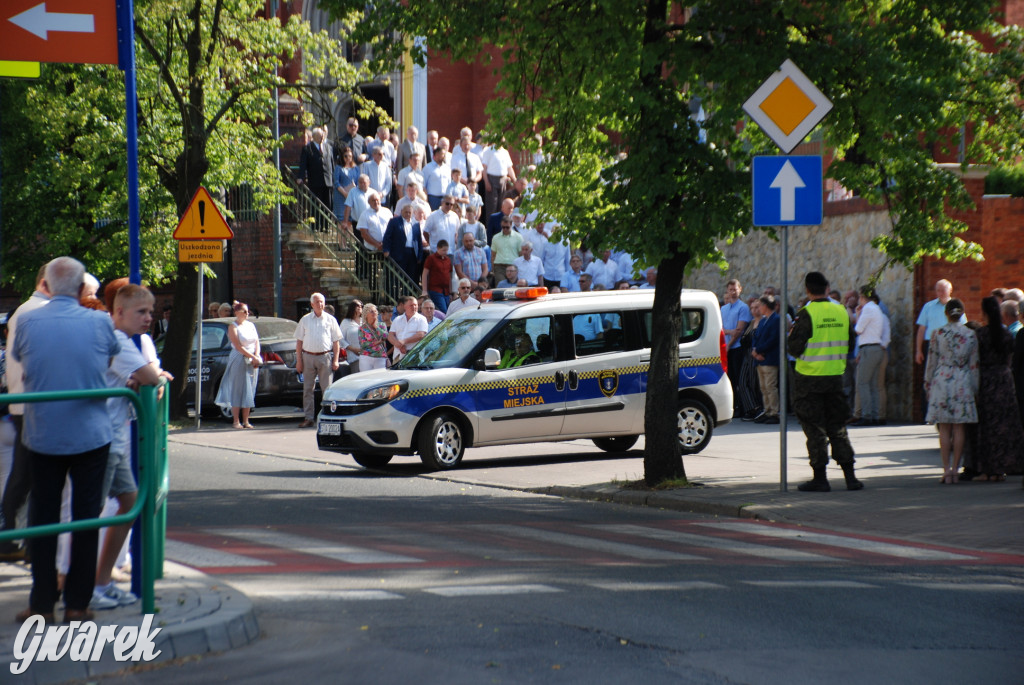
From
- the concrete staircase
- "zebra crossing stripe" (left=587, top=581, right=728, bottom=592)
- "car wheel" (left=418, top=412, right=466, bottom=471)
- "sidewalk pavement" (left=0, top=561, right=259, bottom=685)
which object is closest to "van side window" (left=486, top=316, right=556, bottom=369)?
"car wheel" (left=418, top=412, right=466, bottom=471)

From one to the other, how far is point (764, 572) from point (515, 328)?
7.35 meters

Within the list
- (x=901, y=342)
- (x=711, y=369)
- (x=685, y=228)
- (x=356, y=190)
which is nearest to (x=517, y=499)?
(x=685, y=228)

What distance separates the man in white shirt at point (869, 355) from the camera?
19.6 metres

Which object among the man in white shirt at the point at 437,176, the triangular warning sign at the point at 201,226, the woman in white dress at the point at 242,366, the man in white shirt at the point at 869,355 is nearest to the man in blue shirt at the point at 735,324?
the man in white shirt at the point at 869,355

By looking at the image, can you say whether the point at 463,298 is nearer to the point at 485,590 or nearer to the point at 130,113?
the point at 130,113

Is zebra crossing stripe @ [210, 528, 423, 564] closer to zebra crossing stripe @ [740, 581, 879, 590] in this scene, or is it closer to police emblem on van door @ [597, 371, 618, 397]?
zebra crossing stripe @ [740, 581, 879, 590]

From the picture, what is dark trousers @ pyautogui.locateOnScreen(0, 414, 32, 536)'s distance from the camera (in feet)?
20.5

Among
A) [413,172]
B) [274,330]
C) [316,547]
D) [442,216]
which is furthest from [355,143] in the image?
[316,547]

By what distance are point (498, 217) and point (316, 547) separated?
17173 millimetres

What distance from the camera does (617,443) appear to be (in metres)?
17.0

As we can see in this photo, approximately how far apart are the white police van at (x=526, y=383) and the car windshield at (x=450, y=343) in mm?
18

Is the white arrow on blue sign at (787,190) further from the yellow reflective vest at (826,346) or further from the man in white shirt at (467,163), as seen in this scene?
the man in white shirt at (467,163)

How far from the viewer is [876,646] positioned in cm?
643

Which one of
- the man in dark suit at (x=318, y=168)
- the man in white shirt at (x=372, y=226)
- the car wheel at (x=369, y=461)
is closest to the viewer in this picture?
the car wheel at (x=369, y=461)
